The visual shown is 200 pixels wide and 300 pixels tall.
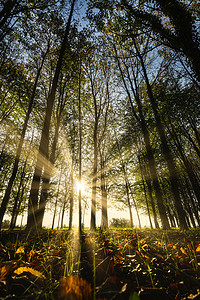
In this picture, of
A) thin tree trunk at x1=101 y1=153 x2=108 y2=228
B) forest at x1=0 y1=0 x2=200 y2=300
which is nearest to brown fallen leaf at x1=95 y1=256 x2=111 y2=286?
forest at x1=0 y1=0 x2=200 y2=300

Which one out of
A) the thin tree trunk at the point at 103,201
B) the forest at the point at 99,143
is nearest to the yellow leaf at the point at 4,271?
the forest at the point at 99,143

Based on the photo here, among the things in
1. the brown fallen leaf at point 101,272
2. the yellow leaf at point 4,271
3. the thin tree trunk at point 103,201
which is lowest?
the brown fallen leaf at point 101,272

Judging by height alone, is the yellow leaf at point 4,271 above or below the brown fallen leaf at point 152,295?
above

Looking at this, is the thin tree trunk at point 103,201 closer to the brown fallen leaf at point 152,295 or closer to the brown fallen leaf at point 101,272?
the brown fallen leaf at point 101,272

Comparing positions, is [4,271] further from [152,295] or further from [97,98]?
[97,98]

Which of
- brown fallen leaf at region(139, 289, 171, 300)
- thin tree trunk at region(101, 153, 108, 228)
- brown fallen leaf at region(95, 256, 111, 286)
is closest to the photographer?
brown fallen leaf at region(139, 289, 171, 300)

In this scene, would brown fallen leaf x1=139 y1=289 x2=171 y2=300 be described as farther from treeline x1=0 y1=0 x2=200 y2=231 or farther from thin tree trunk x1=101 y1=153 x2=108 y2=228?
thin tree trunk x1=101 y1=153 x2=108 y2=228

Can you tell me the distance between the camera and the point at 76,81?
1089cm

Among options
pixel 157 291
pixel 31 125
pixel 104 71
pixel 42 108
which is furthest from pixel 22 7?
pixel 157 291

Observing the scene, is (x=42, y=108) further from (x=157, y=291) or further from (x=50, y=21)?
(x=157, y=291)

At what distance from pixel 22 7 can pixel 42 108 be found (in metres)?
6.53

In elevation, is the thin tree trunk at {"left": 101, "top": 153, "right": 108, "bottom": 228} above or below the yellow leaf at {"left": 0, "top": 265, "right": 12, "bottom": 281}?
above

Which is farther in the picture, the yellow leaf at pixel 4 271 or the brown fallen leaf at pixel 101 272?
the brown fallen leaf at pixel 101 272

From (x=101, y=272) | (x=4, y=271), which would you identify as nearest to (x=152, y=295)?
(x=101, y=272)
